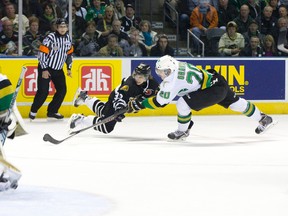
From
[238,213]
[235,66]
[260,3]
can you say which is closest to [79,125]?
[235,66]

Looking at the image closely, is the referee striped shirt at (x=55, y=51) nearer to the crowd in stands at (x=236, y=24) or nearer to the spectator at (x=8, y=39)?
the spectator at (x=8, y=39)

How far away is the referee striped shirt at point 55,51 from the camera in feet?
36.3

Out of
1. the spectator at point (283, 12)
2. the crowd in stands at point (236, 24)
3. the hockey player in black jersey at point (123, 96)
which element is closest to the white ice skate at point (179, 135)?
the hockey player in black jersey at point (123, 96)

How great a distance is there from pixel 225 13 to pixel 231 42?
1.02m

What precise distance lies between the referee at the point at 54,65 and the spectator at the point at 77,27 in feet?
2.96

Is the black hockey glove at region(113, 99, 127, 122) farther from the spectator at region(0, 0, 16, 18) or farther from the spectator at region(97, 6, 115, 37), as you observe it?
the spectator at region(97, 6, 115, 37)

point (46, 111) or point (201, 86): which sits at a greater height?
point (201, 86)

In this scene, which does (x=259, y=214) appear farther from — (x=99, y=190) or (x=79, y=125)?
(x=79, y=125)

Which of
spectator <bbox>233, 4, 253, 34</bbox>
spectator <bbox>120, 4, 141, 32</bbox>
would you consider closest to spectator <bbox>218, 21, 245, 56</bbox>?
spectator <bbox>233, 4, 253, 34</bbox>

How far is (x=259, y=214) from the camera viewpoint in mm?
5242

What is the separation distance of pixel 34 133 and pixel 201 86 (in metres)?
1.88

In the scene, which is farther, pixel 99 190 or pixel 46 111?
pixel 46 111

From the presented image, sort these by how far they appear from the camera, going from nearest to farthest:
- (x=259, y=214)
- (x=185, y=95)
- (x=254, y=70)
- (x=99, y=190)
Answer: (x=259, y=214) < (x=99, y=190) < (x=185, y=95) < (x=254, y=70)

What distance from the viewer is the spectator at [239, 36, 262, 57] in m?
12.9
